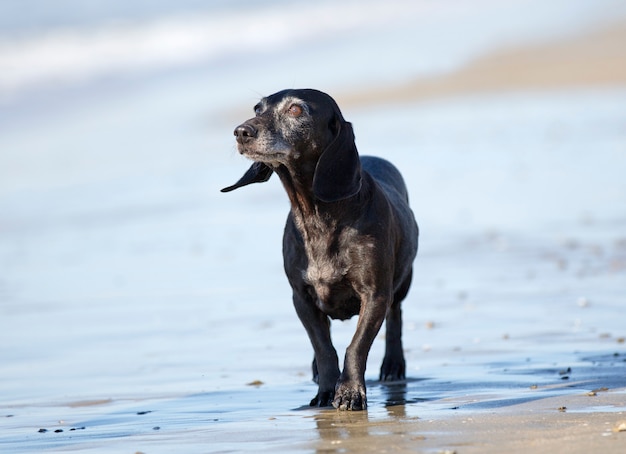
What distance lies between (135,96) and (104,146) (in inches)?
315

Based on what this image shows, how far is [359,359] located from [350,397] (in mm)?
195

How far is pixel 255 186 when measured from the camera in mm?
17641

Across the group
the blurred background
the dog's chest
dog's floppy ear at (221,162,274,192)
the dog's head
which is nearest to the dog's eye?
the dog's head

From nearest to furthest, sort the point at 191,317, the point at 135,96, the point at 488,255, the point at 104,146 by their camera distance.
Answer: the point at 191,317, the point at 488,255, the point at 104,146, the point at 135,96

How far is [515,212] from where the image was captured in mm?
13914

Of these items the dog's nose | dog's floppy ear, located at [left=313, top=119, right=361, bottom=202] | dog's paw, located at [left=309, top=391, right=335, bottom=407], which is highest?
the dog's nose

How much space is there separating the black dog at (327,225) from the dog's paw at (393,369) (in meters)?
0.72

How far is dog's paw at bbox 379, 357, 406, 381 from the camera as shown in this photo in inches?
293

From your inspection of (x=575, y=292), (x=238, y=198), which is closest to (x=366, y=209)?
(x=575, y=292)

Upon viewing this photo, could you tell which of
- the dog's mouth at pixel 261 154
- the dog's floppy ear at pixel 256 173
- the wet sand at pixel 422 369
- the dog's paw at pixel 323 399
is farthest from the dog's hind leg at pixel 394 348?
the dog's mouth at pixel 261 154

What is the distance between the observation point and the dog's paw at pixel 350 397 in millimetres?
6188

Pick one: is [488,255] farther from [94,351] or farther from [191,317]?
[94,351]

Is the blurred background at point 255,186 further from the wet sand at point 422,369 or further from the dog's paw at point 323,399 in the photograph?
the dog's paw at point 323,399

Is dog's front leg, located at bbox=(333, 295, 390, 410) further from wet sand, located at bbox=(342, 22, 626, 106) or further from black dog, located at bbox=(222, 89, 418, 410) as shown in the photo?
wet sand, located at bbox=(342, 22, 626, 106)
